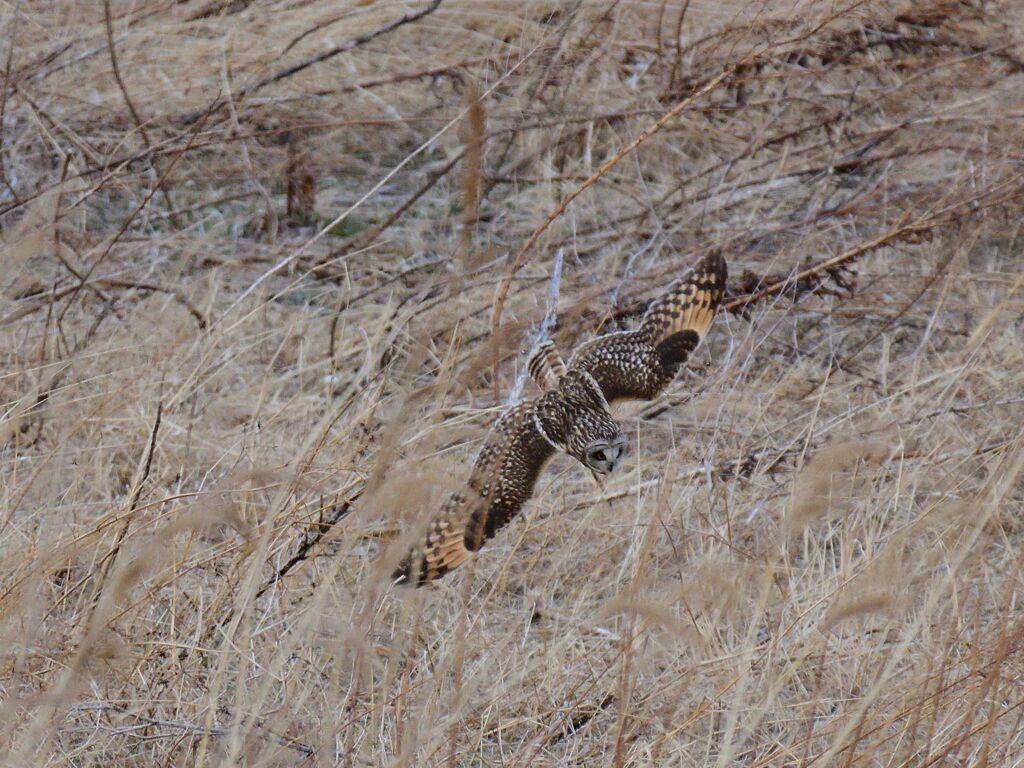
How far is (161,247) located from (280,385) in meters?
0.98

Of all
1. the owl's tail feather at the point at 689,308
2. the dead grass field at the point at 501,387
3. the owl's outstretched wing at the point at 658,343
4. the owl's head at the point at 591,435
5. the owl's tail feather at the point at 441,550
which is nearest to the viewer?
the dead grass field at the point at 501,387

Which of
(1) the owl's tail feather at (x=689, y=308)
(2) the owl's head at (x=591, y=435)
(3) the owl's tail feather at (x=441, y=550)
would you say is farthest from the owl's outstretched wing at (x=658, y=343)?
(3) the owl's tail feather at (x=441, y=550)

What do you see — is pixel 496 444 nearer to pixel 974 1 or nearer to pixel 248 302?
pixel 248 302

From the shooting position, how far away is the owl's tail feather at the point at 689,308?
2.40 metres

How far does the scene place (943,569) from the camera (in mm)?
2480

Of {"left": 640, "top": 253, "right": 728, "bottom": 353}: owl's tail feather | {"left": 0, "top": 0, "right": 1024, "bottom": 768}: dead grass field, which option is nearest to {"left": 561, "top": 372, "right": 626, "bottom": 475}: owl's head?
{"left": 0, "top": 0, "right": 1024, "bottom": 768}: dead grass field

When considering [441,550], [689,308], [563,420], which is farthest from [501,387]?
[441,550]

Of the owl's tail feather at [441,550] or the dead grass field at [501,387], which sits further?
the owl's tail feather at [441,550]

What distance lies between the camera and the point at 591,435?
202cm

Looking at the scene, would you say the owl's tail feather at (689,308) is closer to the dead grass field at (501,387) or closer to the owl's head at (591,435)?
the dead grass field at (501,387)

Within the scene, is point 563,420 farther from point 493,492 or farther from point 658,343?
point 658,343

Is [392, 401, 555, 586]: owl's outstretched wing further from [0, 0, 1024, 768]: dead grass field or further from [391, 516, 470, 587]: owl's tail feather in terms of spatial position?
[0, 0, 1024, 768]: dead grass field

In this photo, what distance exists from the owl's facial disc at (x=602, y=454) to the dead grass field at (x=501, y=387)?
0.21 m

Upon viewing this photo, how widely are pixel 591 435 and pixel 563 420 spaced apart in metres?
0.06
